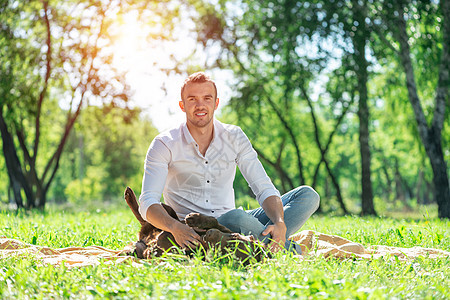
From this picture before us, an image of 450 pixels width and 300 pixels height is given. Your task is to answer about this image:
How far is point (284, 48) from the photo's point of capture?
1491cm

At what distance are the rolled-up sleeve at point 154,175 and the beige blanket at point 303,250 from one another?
1.70ft

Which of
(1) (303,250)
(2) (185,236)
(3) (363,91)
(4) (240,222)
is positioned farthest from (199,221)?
(3) (363,91)

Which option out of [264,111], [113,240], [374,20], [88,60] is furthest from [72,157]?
[113,240]

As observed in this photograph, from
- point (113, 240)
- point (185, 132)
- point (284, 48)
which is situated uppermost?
point (284, 48)

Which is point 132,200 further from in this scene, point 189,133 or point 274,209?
point 274,209

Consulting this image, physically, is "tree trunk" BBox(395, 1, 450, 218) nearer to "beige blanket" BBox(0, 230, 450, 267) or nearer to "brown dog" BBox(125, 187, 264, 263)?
"beige blanket" BBox(0, 230, 450, 267)

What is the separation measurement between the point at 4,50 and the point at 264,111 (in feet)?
32.2

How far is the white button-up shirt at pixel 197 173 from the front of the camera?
4320 millimetres

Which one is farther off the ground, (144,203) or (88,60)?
(88,60)

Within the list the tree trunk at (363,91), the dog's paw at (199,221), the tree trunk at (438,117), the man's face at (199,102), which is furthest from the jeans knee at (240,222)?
the tree trunk at (363,91)

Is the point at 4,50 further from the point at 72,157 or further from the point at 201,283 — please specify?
the point at 72,157

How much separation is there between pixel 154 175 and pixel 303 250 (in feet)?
5.92

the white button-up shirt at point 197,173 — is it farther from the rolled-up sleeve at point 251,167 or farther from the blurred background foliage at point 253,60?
the blurred background foliage at point 253,60

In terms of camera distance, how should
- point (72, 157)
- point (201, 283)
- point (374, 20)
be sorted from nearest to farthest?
point (201, 283)
point (374, 20)
point (72, 157)
